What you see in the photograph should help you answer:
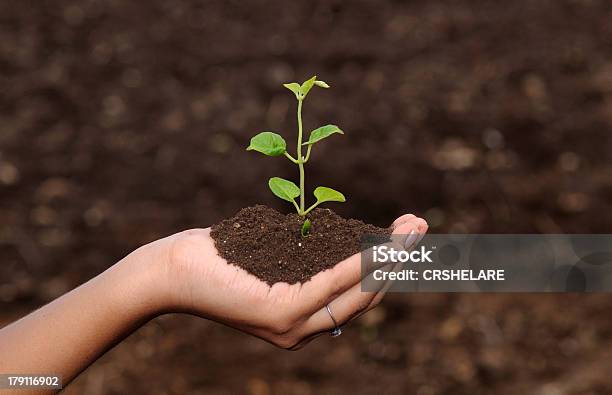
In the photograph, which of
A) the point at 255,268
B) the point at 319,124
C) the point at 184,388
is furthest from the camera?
the point at 319,124

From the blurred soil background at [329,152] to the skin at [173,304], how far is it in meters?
1.97

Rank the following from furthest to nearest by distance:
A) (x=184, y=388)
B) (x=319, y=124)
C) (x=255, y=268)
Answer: (x=319, y=124), (x=184, y=388), (x=255, y=268)

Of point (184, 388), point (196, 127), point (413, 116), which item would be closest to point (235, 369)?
point (184, 388)

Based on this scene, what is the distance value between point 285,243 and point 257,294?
16cm

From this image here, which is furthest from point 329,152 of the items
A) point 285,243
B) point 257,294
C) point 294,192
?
point 257,294

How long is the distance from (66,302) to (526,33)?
9.99 ft

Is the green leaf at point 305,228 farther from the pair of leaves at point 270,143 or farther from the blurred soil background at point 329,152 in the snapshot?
the blurred soil background at point 329,152

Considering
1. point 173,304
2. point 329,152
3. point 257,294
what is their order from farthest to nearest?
point 329,152 < point 173,304 < point 257,294

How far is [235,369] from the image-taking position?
3.88m

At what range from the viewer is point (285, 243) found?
1957mm

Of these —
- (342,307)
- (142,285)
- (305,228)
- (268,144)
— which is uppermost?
(268,144)

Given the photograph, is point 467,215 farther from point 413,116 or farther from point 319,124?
point 319,124

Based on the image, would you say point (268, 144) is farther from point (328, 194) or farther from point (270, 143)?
point (328, 194)

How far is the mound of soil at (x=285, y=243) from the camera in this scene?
191 centimetres
